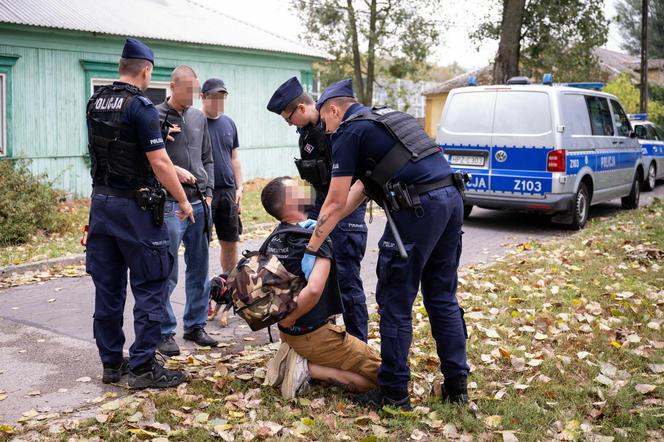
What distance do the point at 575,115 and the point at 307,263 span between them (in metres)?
8.08

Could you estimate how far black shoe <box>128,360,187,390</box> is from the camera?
175 inches

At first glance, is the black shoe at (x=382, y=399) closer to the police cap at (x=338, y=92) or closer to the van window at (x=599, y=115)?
the police cap at (x=338, y=92)

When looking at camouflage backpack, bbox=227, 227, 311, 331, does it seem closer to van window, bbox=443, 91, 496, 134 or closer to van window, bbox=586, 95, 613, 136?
van window, bbox=443, 91, 496, 134

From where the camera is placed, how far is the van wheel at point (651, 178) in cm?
1758

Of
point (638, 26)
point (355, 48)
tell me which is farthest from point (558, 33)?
point (638, 26)

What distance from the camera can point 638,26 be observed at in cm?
5597

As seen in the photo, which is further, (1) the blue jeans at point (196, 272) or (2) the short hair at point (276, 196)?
(1) the blue jeans at point (196, 272)

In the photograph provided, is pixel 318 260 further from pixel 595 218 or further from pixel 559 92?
pixel 595 218

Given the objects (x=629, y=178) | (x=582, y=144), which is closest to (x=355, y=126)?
(x=582, y=144)

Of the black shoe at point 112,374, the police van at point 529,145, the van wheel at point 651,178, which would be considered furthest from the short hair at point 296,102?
the van wheel at point 651,178

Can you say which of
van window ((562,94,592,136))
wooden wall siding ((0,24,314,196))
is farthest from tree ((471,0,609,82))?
van window ((562,94,592,136))

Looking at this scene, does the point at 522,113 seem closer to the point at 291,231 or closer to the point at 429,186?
the point at 429,186

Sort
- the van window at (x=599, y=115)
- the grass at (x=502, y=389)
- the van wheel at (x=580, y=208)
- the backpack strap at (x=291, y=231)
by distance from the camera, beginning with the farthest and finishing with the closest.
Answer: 1. the van window at (x=599, y=115)
2. the van wheel at (x=580, y=208)
3. the backpack strap at (x=291, y=231)
4. the grass at (x=502, y=389)

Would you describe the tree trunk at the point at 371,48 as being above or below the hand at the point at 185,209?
above
